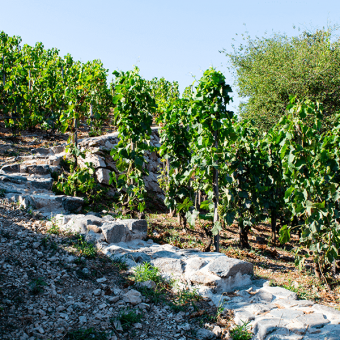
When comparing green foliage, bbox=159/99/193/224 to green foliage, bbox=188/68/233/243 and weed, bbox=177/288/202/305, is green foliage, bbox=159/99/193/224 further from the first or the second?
weed, bbox=177/288/202/305

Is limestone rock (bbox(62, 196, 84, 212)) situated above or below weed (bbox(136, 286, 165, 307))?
above

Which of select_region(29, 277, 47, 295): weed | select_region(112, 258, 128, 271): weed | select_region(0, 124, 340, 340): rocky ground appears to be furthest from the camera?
select_region(112, 258, 128, 271): weed

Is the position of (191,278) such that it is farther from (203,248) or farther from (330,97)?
(330,97)

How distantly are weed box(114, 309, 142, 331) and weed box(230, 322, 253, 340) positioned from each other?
3.84 ft

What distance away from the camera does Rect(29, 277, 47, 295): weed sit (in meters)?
3.90

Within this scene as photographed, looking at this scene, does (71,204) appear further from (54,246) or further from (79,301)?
(79,301)

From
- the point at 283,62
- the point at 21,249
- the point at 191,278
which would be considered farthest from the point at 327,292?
the point at 283,62

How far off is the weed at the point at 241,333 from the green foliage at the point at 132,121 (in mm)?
3861

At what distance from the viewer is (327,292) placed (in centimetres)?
517

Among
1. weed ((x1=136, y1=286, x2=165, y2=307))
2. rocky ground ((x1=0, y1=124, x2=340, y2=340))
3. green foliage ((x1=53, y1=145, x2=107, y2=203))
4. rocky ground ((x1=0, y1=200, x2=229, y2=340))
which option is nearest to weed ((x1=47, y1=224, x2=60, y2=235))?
rocky ground ((x1=0, y1=124, x2=340, y2=340))

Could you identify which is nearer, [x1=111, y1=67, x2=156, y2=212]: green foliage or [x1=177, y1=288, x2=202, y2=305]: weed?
[x1=177, y1=288, x2=202, y2=305]: weed

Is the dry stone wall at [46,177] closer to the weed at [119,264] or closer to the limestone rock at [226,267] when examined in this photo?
the weed at [119,264]

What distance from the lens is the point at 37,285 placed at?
401 centimetres

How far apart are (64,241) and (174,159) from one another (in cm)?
390
